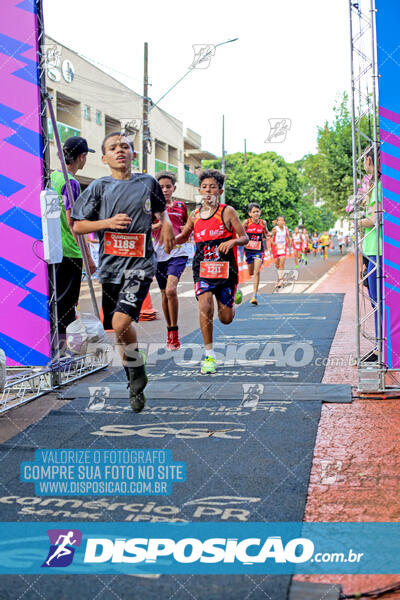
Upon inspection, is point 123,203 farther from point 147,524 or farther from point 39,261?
point 147,524

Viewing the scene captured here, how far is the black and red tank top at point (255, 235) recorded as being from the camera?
1402 cm

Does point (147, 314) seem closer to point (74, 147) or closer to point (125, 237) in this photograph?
point (74, 147)

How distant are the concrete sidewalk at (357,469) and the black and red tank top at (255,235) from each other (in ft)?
28.6

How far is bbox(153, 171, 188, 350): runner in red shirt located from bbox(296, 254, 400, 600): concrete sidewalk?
117 inches

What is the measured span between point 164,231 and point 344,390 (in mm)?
1922

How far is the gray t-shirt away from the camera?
16.5ft

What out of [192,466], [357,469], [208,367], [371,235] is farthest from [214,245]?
[357,469]

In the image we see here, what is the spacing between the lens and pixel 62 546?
2.90 meters

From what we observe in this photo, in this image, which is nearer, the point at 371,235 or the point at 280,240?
the point at 371,235

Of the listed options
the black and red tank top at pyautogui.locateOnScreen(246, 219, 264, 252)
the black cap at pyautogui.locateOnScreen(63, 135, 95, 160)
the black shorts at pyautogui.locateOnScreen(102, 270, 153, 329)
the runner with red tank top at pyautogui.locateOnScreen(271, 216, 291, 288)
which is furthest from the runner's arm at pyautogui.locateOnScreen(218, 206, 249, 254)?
the runner with red tank top at pyautogui.locateOnScreen(271, 216, 291, 288)

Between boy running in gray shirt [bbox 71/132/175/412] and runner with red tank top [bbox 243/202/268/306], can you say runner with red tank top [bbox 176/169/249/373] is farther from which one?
runner with red tank top [bbox 243/202/268/306]

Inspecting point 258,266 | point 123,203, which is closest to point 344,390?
point 123,203

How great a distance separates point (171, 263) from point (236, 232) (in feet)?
6.05

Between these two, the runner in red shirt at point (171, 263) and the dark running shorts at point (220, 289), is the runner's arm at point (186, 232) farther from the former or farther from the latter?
the runner in red shirt at point (171, 263)
